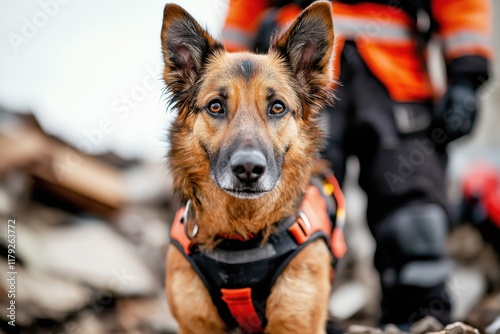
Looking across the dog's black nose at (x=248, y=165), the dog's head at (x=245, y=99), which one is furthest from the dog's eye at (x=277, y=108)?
the dog's black nose at (x=248, y=165)

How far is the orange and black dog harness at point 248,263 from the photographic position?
2189 mm

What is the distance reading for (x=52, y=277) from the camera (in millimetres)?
3887

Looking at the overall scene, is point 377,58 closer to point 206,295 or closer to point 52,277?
point 206,295

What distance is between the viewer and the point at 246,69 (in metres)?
2.38

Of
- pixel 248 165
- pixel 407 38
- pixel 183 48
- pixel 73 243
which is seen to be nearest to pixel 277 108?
pixel 248 165

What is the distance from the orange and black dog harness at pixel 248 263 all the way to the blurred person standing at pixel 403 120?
0.90 m

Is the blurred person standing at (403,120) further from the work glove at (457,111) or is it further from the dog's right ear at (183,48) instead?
the dog's right ear at (183,48)

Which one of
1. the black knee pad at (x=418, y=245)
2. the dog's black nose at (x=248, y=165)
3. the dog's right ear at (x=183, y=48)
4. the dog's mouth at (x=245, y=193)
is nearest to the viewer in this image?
the dog's black nose at (x=248, y=165)

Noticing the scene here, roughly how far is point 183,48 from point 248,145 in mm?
694

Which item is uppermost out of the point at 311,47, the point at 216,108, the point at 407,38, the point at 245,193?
the point at 407,38

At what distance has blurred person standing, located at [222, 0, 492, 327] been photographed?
3.06 metres

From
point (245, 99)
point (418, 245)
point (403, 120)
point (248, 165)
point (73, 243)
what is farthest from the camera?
point (73, 243)

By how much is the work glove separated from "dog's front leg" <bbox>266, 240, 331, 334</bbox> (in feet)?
4.70

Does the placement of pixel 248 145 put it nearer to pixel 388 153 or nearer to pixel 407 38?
pixel 388 153
